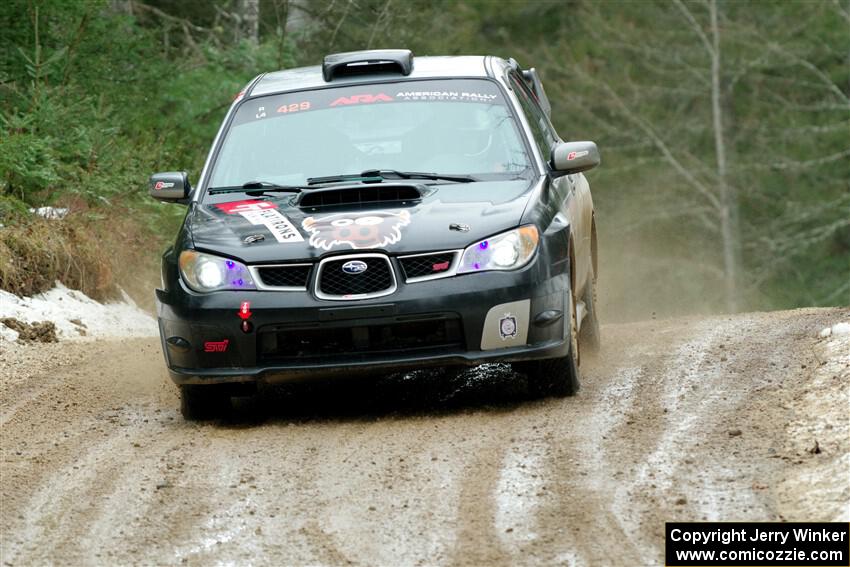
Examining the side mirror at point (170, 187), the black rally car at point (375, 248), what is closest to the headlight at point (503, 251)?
the black rally car at point (375, 248)

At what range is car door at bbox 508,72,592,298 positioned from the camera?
8203 millimetres

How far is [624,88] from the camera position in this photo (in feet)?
122

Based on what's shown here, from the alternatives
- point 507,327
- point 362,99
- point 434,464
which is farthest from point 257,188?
point 434,464

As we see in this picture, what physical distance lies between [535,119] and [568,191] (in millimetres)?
635

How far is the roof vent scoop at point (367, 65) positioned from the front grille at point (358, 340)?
7.20 ft

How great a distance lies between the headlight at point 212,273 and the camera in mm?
7129

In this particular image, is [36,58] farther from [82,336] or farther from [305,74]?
[305,74]

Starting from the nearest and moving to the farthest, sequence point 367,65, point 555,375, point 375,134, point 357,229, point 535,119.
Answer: point 357,229 < point 555,375 < point 375,134 < point 367,65 < point 535,119

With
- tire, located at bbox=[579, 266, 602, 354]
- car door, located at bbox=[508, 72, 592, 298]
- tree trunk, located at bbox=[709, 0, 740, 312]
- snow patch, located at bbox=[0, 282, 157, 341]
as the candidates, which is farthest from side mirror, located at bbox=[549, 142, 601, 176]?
tree trunk, located at bbox=[709, 0, 740, 312]

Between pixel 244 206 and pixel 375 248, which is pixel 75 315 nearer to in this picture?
pixel 244 206

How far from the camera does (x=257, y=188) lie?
8.02m

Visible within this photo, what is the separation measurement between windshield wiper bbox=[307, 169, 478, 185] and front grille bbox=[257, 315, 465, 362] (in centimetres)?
108

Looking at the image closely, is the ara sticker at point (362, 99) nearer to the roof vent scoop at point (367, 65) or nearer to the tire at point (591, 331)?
the roof vent scoop at point (367, 65)

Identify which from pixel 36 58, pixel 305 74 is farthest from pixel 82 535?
pixel 36 58
